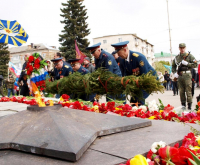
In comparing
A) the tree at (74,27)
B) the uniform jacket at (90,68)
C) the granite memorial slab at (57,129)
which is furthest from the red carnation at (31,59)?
the tree at (74,27)

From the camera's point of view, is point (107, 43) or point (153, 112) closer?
point (153, 112)

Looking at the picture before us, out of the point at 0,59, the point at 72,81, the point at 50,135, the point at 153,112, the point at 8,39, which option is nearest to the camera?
the point at 50,135

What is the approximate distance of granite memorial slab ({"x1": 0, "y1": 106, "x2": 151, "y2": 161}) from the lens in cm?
144

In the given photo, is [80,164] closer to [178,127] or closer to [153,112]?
[178,127]

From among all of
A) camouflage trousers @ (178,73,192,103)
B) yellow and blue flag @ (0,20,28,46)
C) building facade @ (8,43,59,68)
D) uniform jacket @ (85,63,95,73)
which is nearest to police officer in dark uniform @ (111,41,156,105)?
camouflage trousers @ (178,73,192,103)

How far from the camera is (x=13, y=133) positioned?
1715mm

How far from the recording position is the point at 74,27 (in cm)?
3366

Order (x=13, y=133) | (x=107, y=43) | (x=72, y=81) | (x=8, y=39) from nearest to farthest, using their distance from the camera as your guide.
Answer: (x=13, y=133) < (x=72, y=81) < (x=8, y=39) < (x=107, y=43)

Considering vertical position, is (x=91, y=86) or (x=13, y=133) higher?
(x=91, y=86)

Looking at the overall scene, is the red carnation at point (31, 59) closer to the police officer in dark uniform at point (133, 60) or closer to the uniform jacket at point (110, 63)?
the uniform jacket at point (110, 63)

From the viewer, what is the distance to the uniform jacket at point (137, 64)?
4.45 m

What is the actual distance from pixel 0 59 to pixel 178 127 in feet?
130

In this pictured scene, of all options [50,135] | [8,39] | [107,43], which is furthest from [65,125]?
[107,43]

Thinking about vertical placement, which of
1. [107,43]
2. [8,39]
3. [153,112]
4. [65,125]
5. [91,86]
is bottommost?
[153,112]
